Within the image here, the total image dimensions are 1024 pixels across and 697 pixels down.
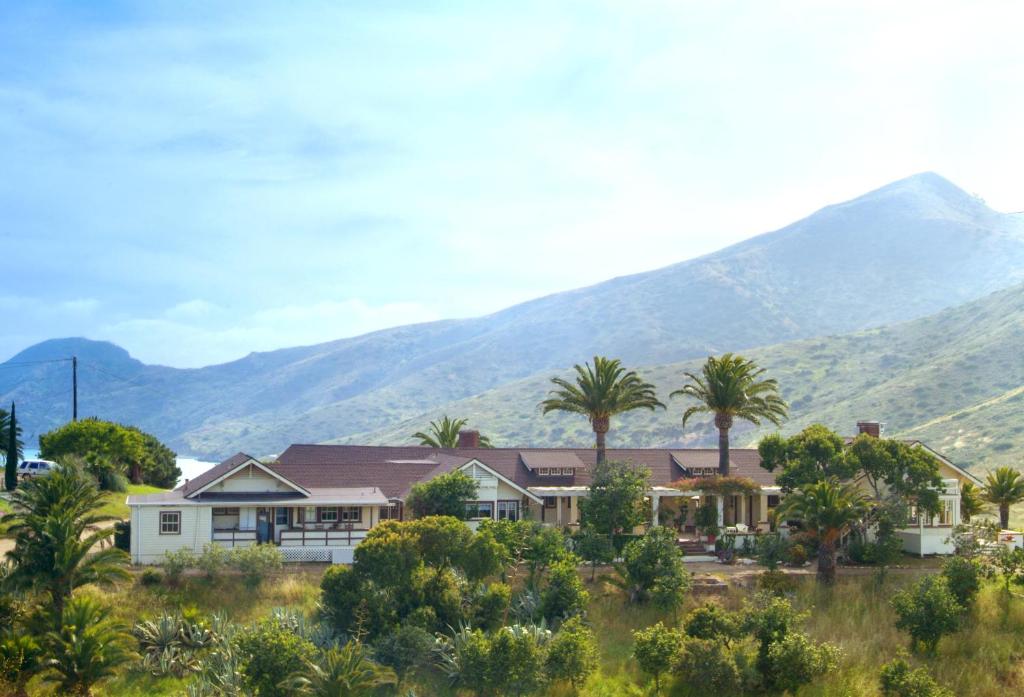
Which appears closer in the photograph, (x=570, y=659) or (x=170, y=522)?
(x=570, y=659)

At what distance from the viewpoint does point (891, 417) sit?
585ft

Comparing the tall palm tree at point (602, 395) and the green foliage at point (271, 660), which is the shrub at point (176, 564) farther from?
the tall palm tree at point (602, 395)

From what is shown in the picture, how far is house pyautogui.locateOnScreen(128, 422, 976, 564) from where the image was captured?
159 feet

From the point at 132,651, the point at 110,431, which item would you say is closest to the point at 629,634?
the point at 132,651

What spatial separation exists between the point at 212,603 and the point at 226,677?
28.0 feet

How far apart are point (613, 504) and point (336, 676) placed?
21.0 m

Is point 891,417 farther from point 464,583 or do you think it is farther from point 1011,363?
point 464,583

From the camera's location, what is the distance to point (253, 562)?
43625mm

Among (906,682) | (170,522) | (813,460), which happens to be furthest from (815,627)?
(170,522)

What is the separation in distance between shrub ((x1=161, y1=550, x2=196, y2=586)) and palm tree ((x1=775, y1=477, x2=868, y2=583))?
27.9 m

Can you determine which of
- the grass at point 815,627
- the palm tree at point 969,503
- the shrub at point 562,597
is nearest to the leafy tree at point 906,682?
the grass at point 815,627

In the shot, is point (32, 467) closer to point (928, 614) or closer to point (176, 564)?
point (176, 564)

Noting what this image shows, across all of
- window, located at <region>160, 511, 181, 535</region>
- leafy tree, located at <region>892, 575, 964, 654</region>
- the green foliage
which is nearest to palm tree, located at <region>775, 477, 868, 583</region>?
leafy tree, located at <region>892, 575, 964, 654</region>

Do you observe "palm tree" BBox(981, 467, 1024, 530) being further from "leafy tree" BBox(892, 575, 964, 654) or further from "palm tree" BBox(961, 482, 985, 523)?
"leafy tree" BBox(892, 575, 964, 654)
